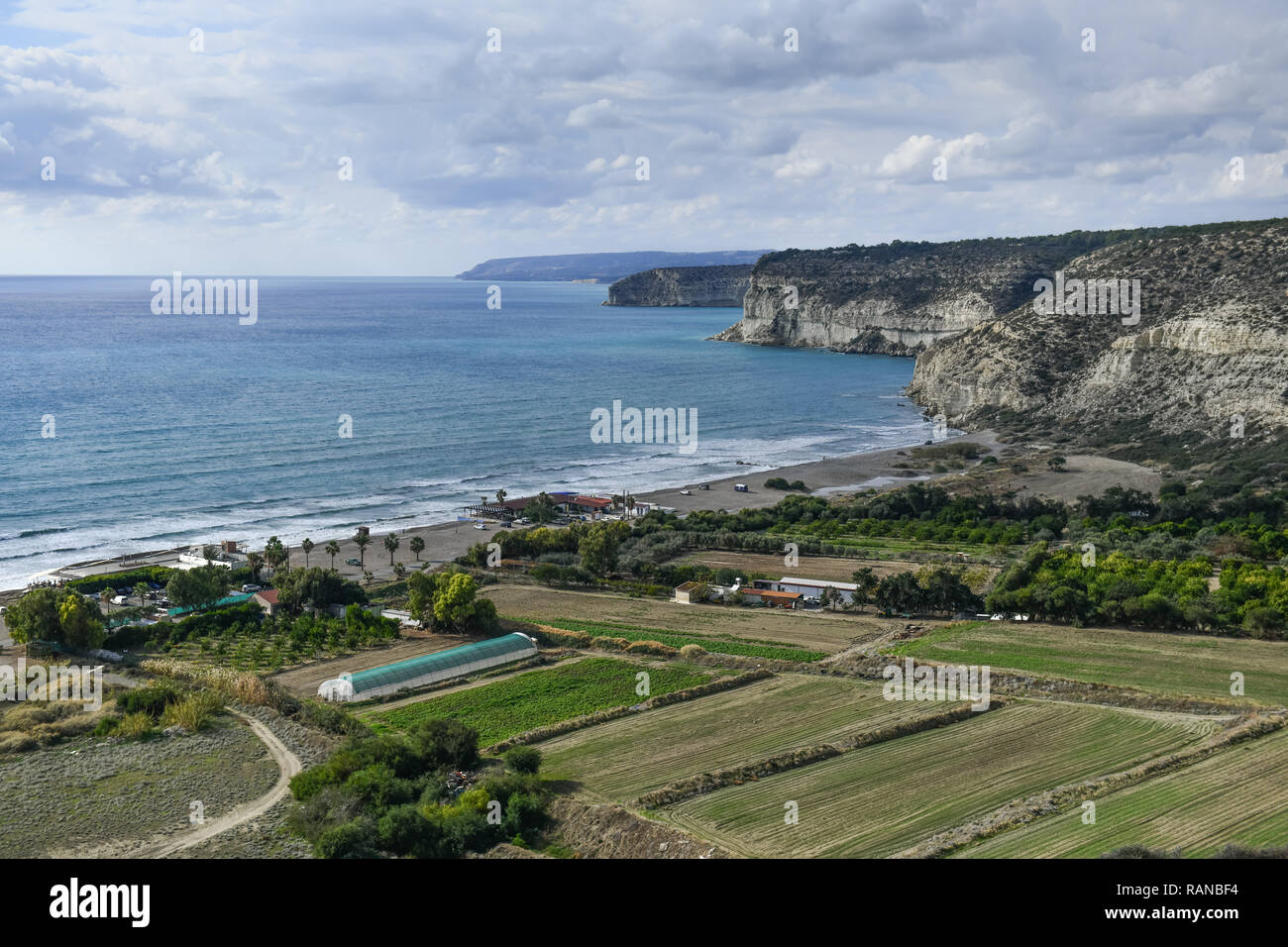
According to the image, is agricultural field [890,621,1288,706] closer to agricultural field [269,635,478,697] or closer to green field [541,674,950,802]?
green field [541,674,950,802]

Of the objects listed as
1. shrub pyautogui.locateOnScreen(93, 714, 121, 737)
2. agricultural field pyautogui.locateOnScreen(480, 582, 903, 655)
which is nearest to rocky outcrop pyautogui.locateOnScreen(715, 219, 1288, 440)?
agricultural field pyautogui.locateOnScreen(480, 582, 903, 655)

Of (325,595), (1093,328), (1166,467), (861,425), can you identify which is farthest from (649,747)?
(1093,328)

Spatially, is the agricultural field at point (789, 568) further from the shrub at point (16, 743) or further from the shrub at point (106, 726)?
the shrub at point (16, 743)

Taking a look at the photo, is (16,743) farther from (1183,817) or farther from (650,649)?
(1183,817)

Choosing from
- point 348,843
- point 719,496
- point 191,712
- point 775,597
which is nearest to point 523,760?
point 348,843

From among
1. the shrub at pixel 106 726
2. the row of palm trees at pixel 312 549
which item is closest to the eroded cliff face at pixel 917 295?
the row of palm trees at pixel 312 549

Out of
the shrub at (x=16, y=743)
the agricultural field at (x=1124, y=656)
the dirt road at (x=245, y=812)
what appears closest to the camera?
the dirt road at (x=245, y=812)
